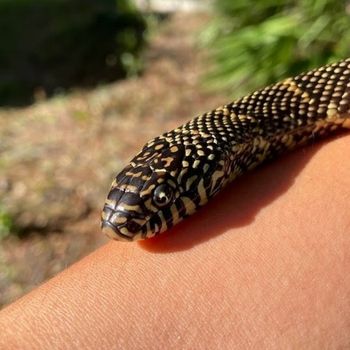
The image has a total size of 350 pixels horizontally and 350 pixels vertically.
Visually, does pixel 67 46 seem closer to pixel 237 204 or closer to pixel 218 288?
pixel 237 204

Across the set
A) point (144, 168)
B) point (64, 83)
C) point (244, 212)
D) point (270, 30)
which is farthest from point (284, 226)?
point (64, 83)

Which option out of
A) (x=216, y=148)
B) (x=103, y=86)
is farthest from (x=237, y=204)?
(x=103, y=86)

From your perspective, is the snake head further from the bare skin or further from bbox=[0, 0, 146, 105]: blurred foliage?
bbox=[0, 0, 146, 105]: blurred foliage

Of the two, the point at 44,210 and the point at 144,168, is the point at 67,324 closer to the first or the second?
the point at 144,168

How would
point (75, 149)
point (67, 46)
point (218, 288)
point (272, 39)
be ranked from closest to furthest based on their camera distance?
point (218, 288) < point (272, 39) < point (75, 149) < point (67, 46)

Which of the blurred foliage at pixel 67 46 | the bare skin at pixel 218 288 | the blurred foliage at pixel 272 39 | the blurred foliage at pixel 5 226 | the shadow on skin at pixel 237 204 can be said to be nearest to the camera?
the bare skin at pixel 218 288

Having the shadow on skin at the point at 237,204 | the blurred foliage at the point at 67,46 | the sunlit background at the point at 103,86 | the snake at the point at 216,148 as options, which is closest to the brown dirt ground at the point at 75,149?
the sunlit background at the point at 103,86

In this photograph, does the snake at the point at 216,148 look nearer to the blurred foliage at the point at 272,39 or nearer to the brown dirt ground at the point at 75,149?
the blurred foliage at the point at 272,39
